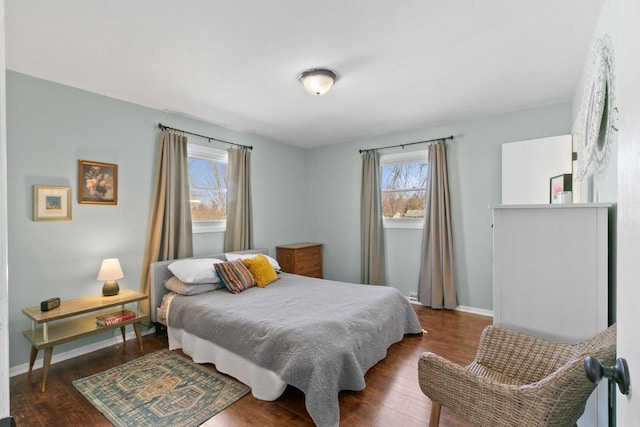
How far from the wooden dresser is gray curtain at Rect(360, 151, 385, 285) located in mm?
797

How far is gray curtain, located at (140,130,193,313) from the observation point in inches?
132

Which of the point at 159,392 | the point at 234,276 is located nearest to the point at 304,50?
A: the point at 234,276

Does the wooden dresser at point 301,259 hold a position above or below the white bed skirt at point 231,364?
above

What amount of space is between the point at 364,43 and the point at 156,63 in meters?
1.68

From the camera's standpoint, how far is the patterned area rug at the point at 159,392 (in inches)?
77.0

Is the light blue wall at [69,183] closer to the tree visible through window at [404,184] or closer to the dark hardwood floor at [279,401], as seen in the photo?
the dark hardwood floor at [279,401]

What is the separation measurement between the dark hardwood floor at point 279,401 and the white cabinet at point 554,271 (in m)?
0.82

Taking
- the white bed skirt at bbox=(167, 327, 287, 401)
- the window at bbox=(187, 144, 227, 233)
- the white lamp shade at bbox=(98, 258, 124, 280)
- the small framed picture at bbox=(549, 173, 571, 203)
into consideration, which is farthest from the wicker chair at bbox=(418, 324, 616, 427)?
the window at bbox=(187, 144, 227, 233)

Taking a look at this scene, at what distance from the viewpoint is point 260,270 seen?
3475 millimetres

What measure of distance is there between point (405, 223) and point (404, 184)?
23.6 inches

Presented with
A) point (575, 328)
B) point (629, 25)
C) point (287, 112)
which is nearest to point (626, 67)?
point (629, 25)

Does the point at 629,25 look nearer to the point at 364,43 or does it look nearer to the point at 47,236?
the point at 364,43

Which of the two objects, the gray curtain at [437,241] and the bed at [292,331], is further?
the gray curtain at [437,241]

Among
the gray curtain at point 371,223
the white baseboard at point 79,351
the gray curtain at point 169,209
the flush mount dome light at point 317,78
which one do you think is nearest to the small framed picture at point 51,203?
the gray curtain at point 169,209
